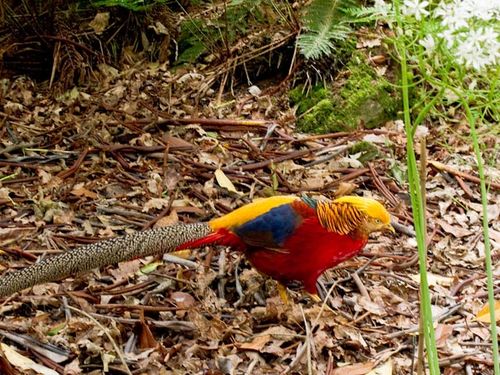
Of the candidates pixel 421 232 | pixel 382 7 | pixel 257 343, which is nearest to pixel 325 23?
pixel 257 343

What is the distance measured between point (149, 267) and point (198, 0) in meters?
2.52

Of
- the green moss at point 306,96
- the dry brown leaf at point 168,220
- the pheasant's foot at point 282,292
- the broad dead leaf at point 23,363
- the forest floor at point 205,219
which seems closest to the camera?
the broad dead leaf at point 23,363

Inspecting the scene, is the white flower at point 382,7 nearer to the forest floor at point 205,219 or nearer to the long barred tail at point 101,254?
the forest floor at point 205,219

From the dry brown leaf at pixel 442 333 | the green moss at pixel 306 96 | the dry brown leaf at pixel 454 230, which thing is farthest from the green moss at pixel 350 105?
the dry brown leaf at pixel 442 333

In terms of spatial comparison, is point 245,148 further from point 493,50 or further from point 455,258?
point 493,50

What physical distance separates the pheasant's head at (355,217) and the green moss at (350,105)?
1765 millimetres

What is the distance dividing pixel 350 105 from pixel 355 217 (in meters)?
1.94

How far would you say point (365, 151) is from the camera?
4.55 metres

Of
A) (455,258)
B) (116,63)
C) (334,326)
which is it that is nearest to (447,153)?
(455,258)

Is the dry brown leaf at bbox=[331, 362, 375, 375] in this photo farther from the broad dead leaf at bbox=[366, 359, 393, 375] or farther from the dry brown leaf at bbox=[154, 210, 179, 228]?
the dry brown leaf at bbox=[154, 210, 179, 228]

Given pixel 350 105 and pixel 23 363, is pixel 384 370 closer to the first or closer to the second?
pixel 23 363

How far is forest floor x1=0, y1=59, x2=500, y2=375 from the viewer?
298cm

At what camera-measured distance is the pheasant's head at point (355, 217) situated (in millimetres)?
3090

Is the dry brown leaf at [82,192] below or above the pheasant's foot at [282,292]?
below
